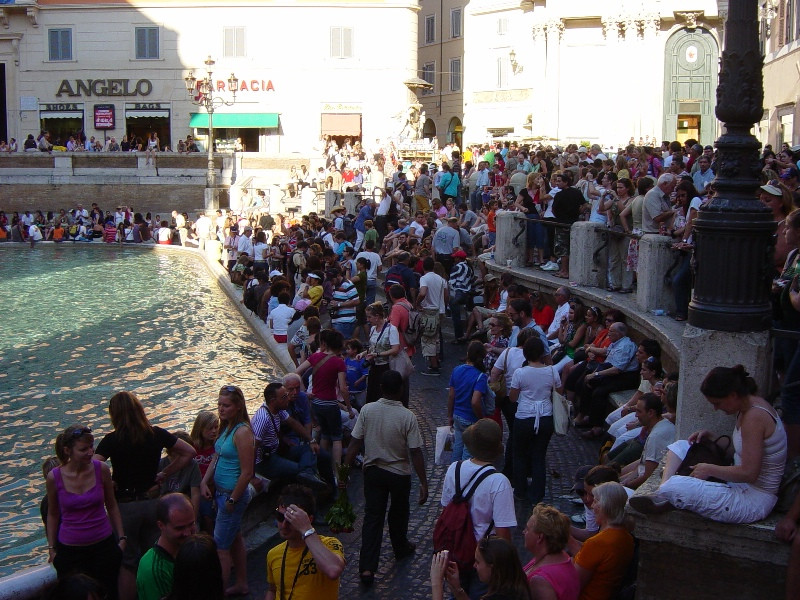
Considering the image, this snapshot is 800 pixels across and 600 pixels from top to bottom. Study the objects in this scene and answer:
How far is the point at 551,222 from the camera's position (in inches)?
595

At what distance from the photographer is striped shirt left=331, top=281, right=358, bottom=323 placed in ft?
45.8

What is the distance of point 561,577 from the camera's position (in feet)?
16.9

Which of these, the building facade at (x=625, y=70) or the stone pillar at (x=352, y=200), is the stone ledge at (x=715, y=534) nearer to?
the stone pillar at (x=352, y=200)

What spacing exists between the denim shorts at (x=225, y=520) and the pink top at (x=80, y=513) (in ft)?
3.48

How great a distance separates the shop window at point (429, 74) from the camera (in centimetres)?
6257

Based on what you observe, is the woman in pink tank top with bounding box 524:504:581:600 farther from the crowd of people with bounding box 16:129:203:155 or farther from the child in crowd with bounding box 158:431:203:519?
the crowd of people with bounding box 16:129:203:155

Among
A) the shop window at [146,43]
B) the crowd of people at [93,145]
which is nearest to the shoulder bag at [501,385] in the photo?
the crowd of people at [93,145]

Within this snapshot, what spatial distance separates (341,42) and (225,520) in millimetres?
46163

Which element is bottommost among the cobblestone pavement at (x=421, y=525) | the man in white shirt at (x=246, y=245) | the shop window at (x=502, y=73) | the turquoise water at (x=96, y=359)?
the turquoise water at (x=96, y=359)

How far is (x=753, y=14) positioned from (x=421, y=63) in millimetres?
59788

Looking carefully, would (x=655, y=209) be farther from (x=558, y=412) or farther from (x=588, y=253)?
(x=558, y=412)

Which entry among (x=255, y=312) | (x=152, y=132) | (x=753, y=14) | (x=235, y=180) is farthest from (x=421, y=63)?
(x=753, y=14)

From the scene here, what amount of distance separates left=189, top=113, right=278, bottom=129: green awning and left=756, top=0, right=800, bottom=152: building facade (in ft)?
87.7

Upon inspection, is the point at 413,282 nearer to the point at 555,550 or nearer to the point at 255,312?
the point at 255,312
